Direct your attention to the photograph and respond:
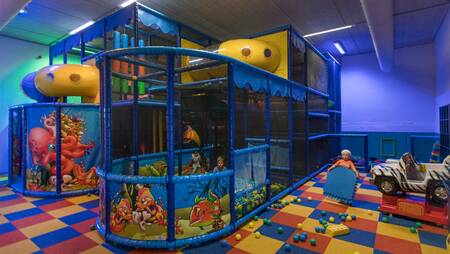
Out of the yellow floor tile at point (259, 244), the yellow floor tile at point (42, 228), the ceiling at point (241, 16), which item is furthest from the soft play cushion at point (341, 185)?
the yellow floor tile at point (42, 228)

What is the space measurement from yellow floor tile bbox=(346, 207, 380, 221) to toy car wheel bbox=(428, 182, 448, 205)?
78 cm

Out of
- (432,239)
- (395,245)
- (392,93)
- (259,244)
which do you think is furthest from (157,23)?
(392,93)

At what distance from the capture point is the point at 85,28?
620 cm

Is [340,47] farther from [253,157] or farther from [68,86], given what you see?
[68,86]

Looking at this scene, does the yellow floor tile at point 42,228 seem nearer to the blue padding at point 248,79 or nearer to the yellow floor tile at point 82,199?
the yellow floor tile at point 82,199

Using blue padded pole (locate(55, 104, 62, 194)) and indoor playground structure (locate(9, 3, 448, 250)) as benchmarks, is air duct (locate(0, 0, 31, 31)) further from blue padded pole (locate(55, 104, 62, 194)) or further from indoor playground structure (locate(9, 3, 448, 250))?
blue padded pole (locate(55, 104, 62, 194))

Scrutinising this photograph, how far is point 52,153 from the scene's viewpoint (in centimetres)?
484

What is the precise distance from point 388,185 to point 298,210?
4.75 feet

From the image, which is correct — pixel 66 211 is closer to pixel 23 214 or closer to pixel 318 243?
pixel 23 214

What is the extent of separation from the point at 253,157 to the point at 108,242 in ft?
7.52

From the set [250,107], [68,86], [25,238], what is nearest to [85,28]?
[68,86]

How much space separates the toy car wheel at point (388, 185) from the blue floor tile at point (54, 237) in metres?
4.50

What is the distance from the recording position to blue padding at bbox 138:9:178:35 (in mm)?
4801

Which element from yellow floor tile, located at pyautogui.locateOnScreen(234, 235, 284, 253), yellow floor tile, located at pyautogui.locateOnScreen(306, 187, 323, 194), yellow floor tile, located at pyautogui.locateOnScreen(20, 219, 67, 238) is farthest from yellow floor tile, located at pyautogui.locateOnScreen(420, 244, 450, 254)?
yellow floor tile, located at pyautogui.locateOnScreen(20, 219, 67, 238)
